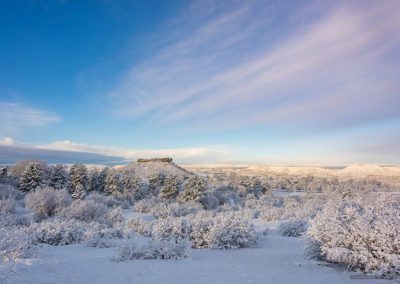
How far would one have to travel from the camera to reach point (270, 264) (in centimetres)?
1042

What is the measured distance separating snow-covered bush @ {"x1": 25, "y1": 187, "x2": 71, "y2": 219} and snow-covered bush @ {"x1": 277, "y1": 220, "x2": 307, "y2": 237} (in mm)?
15969

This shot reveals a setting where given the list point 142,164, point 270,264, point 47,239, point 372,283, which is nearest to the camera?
point 372,283

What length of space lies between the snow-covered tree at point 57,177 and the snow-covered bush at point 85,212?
19743mm

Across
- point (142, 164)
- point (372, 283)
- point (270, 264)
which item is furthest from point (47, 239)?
point (142, 164)

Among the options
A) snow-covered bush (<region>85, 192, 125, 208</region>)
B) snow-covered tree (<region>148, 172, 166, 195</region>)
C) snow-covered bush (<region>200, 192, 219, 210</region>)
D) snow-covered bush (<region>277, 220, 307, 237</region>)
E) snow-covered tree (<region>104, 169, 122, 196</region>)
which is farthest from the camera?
snow-covered tree (<region>148, 172, 166, 195</region>)

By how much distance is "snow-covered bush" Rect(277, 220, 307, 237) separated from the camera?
16641mm

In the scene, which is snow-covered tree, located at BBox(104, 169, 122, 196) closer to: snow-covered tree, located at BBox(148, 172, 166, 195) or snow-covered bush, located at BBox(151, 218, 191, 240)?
snow-covered tree, located at BBox(148, 172, 166, 195)

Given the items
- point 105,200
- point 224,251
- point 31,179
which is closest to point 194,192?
point 105,200

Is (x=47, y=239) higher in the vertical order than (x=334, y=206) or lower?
lower

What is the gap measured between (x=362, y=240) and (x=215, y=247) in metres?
5.48

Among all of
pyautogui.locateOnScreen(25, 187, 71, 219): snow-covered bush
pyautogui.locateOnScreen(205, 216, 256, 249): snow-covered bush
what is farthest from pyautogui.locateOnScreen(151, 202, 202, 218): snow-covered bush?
pyautogui.locateOnScreen(205, 216, 256, 249): snow-covered bush

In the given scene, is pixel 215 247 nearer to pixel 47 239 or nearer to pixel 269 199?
pixel 47 239

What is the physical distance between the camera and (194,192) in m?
39.8

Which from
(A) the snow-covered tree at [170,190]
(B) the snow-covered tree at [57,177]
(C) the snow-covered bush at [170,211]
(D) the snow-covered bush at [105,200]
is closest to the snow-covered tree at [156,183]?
(A) the snow-covered tree at [170,190]
